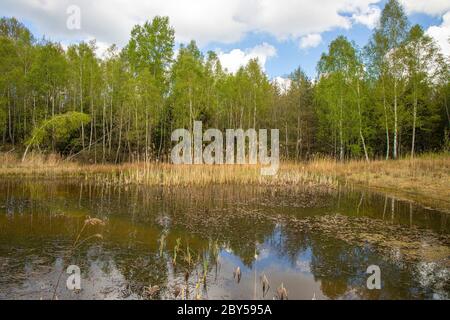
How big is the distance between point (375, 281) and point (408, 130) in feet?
80.5

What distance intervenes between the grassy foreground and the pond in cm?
283

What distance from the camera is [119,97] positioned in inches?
950

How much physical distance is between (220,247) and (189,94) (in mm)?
16122

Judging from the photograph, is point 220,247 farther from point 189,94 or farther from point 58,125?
point 58,125

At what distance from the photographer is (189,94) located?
21.1 m

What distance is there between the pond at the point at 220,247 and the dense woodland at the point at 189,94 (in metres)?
11.8

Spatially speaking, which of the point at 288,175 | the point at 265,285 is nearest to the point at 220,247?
the point at 265,285

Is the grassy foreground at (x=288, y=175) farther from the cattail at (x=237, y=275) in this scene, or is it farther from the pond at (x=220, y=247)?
the cattail at (x=237, y=275)

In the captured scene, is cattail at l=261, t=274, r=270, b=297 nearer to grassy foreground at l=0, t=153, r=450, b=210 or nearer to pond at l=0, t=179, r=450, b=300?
pond at l=0, t=179, r=450, b=300

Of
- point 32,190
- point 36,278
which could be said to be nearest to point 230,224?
point 36,278

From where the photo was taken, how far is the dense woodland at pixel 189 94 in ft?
70.1

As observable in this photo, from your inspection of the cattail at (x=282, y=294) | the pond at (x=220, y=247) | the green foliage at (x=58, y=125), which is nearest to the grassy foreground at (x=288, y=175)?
the green foliage at (x=58, y=125)

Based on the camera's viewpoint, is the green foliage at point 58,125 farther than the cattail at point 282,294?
Yes

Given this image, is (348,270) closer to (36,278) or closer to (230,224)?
(230,224)
